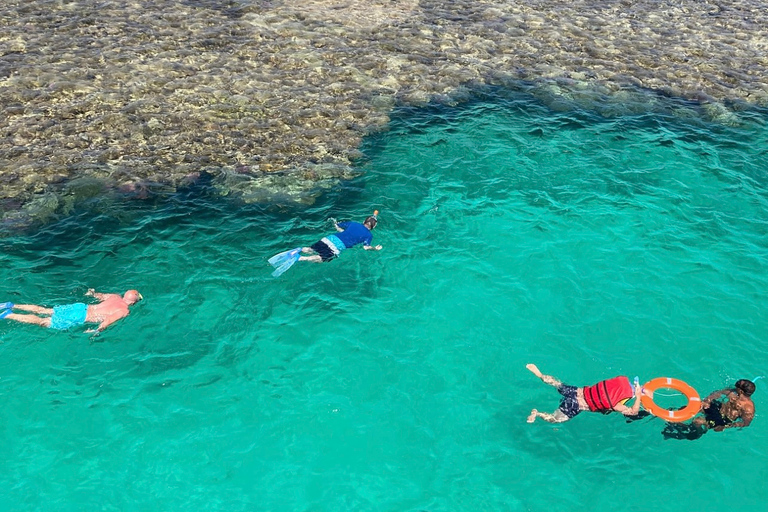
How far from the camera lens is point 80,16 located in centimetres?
3038

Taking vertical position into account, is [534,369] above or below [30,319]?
below

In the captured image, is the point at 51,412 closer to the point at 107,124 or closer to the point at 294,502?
the point at 294,502

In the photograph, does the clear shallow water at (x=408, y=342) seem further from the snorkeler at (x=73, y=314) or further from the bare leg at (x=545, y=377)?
the bare leg at (x=545, y=377)

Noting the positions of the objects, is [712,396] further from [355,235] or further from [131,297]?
[131,297]

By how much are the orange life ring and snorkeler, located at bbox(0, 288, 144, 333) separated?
13.3 metres

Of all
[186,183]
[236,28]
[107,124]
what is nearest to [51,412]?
[186,183]

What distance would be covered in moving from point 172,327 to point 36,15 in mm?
23184

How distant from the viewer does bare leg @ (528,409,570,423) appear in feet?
46.1

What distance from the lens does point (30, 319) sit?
1569 centimetres

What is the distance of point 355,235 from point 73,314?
7.95 m

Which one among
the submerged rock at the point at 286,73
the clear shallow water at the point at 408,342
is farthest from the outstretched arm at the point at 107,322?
the submerged rock at the point at 286,73

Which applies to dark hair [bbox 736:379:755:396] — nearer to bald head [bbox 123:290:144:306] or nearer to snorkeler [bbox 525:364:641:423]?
snorkeler [bbox 525:364:641:423]

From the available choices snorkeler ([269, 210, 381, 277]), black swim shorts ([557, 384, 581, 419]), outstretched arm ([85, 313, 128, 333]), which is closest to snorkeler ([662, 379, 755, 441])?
black swim shorts ([557, 384, 581, 419])

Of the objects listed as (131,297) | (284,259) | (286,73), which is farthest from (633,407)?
(286,73)
